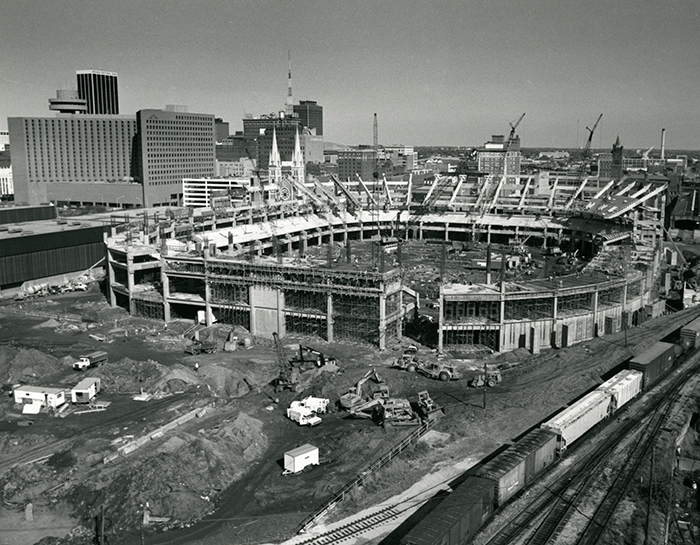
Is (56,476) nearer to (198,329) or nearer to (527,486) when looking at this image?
(527,486)

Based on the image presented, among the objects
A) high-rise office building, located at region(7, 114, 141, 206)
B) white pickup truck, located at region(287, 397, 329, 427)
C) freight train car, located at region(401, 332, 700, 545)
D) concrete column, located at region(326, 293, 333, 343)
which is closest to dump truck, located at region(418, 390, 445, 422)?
white pickup truck, located at region(287, 397, 329, 427)

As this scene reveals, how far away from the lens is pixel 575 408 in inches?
1287

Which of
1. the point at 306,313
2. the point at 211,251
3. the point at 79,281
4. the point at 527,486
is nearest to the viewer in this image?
the point at 527,486

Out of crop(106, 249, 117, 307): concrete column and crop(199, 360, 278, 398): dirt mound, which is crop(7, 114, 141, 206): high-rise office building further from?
crop(199, 360, 278, 398): dirt mound

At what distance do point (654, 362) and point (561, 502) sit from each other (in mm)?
16172

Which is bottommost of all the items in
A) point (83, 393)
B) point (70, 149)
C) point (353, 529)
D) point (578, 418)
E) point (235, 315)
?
point (353, 529)

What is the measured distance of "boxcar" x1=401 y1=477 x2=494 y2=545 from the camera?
21.9 m

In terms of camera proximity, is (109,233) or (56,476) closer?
(56,476)

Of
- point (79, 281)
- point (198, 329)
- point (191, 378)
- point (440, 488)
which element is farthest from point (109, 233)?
point (440, 488)

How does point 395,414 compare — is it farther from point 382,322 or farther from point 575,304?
point 575,304

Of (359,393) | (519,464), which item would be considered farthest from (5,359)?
(519,464)

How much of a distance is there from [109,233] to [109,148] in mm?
83071

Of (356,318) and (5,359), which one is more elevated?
(356,318)

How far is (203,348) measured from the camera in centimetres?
4722
